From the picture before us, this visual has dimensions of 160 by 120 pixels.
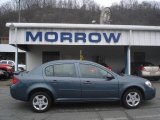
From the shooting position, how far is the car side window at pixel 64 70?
985cm

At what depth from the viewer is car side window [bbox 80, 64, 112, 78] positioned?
9914 millimetres

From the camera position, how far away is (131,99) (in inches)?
396

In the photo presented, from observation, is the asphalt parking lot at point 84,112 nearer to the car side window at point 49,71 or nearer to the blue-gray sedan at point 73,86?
the blue-gray sedan at point 73,86

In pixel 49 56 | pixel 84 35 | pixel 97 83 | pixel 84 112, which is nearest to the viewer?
pixel 84 112

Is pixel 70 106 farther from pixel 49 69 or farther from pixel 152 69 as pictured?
pixel 152 69

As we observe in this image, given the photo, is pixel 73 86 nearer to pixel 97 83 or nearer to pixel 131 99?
pixel 97 83

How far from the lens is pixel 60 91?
971 cm

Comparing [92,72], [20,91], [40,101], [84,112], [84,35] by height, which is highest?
[84,35]

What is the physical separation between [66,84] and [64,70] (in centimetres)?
49

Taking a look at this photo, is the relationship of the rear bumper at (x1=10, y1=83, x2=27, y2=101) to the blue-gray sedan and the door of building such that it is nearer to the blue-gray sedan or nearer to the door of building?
the blue-gray sedan

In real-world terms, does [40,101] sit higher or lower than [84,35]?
lower

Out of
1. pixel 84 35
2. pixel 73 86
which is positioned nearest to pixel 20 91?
pixel 73 86

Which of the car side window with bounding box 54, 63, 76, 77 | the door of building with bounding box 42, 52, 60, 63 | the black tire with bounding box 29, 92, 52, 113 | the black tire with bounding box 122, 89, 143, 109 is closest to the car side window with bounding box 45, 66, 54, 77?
the car side window with bounding box 54, 63, 76, 77

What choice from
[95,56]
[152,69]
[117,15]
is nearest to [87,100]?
[152,69]
